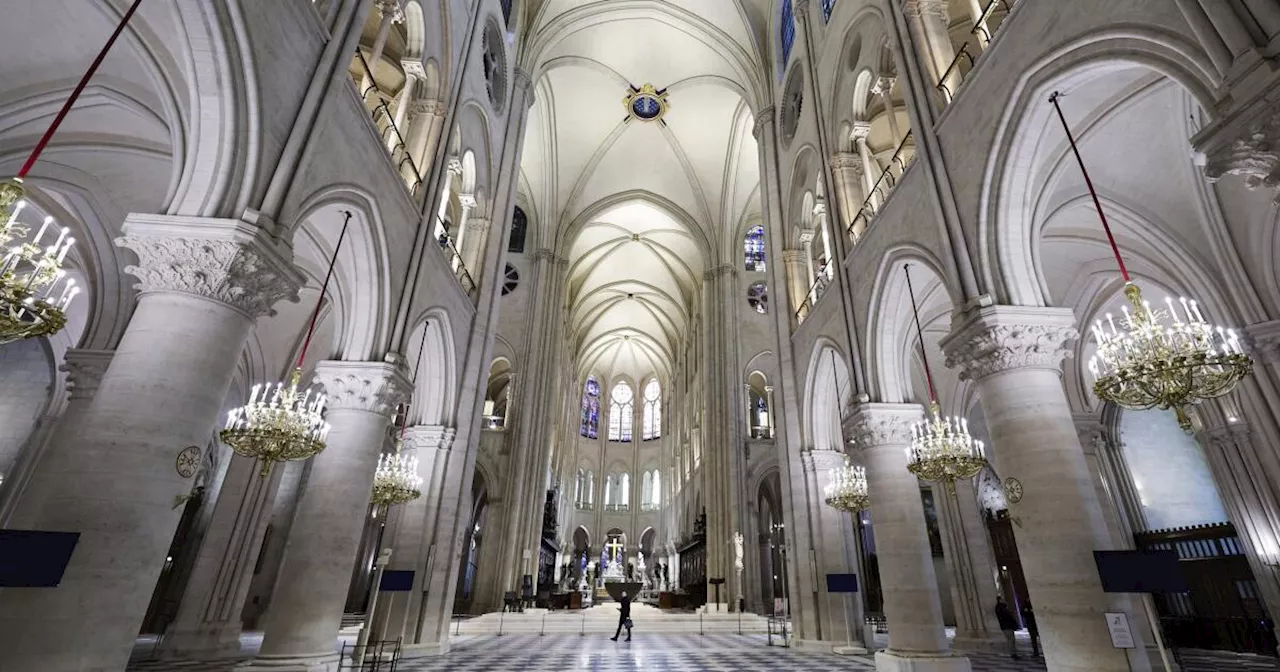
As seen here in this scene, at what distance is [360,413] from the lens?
773 centimetres

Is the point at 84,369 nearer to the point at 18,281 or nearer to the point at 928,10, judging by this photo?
the point at 18,281

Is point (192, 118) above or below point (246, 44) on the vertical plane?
below

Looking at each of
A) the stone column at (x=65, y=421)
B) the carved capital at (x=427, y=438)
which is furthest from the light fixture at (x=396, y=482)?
the stone column at (x=65, y=421)

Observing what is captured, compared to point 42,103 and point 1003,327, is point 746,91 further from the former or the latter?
point 42,103

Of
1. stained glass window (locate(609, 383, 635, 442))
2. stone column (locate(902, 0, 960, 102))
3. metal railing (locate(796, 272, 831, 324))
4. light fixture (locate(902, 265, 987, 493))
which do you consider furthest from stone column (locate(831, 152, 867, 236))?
stained glass window (locate(609, 383, 635, 442))

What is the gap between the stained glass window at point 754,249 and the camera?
85.8 feet

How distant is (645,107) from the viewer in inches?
885

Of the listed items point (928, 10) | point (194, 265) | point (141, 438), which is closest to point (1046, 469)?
point (928, 10)

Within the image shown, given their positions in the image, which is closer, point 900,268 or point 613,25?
point 900,268

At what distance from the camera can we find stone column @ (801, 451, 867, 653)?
10797 millimetres

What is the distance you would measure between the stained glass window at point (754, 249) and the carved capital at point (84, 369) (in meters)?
21.8

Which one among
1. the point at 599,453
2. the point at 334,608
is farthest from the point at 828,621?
the point at 599,453

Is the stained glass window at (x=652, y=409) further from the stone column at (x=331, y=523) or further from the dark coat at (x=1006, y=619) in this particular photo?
the stone column at (x=331, y=523)

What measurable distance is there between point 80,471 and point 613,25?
1988cm
